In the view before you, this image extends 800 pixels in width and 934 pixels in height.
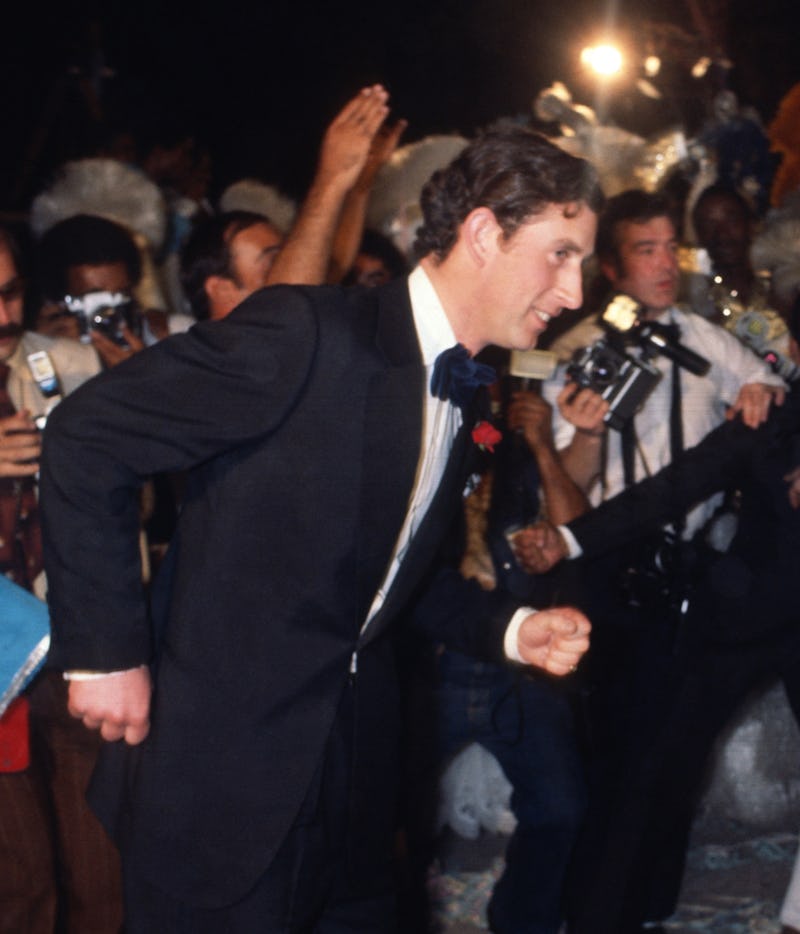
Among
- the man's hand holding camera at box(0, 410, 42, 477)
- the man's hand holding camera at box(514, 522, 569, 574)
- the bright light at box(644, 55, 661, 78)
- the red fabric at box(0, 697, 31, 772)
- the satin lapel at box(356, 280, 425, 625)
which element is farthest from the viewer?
the bright light at box(644, 55, 661, 78)

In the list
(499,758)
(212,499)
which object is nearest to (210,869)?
(212,499)

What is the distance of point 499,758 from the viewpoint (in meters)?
3.45

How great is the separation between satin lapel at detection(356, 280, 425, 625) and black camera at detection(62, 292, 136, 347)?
172 cm

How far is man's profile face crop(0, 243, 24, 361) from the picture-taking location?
9.98ft

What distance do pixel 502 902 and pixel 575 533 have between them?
3.59ft

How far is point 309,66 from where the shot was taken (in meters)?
11.0

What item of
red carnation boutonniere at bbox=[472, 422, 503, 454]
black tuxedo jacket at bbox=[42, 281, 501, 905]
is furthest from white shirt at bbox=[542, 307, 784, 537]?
black tuxedo jacket at bbox=[42, 281, 501, 905]

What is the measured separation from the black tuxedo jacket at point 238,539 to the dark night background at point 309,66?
522 centimetres

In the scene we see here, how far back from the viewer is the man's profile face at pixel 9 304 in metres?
3.04

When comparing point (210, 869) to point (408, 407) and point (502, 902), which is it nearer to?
point (408, 407)

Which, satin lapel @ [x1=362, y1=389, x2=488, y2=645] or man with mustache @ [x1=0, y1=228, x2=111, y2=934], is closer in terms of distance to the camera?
satin lapel @ [x1=362, y1=389, x2=488, y2=645]

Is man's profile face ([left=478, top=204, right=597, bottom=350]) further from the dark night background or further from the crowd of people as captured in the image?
the dark night background

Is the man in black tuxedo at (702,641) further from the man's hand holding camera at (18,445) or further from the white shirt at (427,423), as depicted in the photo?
the man's hand holding camera at (18,445)

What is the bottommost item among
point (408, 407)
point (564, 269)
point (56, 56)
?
point (408, 407)
